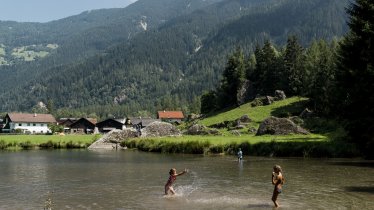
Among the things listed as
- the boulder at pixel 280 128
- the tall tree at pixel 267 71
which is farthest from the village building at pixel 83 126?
the boulder at pixel 280 128

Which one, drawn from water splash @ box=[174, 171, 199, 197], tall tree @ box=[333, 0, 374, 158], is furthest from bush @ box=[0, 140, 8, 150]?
tall tree @ box=[333, 0, 374, 158]

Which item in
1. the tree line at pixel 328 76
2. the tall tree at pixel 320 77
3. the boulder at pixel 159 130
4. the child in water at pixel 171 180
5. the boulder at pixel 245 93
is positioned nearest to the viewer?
the child in water at pixel 171 180

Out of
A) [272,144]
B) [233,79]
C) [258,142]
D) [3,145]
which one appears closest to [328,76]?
[258,142]

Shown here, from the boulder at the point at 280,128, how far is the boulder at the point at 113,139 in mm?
26870

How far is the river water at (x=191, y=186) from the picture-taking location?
2786 centimetres

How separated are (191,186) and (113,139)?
5769cm

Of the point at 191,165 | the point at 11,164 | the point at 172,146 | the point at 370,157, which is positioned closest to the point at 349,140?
the point at 370,157

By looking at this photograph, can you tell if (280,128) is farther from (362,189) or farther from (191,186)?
(362,189)

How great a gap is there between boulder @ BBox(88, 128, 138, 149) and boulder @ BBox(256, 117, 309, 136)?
2687cm

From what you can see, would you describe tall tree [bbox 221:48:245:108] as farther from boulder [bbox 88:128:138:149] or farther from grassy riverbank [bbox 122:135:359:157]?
grassy riverbank [bbox 122:135:359:157]

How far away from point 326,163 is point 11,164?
117ft

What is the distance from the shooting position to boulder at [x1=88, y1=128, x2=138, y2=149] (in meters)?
88.8

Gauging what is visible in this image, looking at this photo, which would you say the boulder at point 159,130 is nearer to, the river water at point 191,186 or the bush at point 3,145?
the bush at point 3,145

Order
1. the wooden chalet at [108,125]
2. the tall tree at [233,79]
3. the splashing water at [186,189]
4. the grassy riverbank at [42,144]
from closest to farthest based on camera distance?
the splashing water at [186,189] → the grassy riverbank at [42,144] → the tall tree at [233,79] → the wooden chalet at [108,125]
